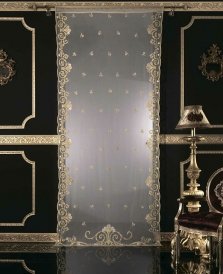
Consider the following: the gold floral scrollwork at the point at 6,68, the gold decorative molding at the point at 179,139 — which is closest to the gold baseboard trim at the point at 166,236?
the gold decorative molding at the point at 179,139

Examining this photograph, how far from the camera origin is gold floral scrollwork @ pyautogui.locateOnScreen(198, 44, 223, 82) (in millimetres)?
5590

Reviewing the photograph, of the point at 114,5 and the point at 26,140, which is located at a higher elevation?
the point at 114,5

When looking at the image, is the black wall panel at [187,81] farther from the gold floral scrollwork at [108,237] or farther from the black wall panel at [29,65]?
the black wall panel at [29,65]

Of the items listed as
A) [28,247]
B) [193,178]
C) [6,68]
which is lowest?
[28,247]

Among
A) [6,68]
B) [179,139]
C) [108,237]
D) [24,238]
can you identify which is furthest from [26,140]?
[179,139]

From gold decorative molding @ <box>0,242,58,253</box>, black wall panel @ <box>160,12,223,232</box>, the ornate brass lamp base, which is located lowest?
gold decorative molding @ <box>0,242,58,253</box>

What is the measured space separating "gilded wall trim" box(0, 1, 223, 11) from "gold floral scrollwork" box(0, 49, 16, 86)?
569 millimetres

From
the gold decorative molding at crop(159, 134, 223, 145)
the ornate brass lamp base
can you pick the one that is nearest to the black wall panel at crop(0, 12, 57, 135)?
the gold decorative molding at crop(159, 134, 223, 145)

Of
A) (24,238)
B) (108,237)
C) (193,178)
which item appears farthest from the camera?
(24,238)

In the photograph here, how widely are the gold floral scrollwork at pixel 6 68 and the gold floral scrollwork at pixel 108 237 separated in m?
2.06

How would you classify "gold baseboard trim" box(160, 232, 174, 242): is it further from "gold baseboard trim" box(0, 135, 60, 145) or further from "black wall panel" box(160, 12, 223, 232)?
"gold baseboard trim" box(0, 135, 60, 145)

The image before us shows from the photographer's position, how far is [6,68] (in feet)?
18.3

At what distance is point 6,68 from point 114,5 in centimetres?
149

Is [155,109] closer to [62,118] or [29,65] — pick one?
[62,118]
